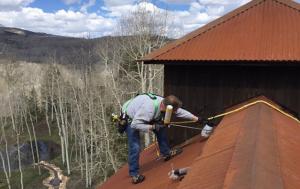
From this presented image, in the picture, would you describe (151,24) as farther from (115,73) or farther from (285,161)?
(285,161)

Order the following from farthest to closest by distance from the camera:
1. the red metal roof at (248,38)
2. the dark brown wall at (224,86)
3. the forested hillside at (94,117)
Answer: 1. the forested hillside at (94,117)
2. the dark brown wall at (224,86)
3. the red metal roof at (248,38)

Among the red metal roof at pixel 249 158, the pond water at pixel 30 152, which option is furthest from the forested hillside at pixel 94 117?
the red metal roof at pixel 249 158

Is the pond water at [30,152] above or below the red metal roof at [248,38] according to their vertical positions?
below

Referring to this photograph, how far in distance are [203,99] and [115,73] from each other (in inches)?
1430

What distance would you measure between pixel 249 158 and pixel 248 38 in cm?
464

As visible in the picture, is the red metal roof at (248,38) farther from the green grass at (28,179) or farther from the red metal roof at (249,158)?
the green grass at (28,179)

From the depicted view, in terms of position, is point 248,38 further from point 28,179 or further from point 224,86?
point 28,179

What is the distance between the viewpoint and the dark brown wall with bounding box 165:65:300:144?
26.5 feet

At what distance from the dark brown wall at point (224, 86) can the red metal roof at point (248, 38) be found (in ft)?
1.24

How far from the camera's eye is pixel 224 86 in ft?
28.1

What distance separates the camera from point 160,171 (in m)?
7.41

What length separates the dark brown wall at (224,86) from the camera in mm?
8070

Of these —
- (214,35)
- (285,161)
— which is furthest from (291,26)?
(285,161)

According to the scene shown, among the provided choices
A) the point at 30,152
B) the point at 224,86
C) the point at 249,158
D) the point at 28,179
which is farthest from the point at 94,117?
the point at 249,158
